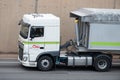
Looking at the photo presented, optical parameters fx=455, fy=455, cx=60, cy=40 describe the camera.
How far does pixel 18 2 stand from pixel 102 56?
8.49m

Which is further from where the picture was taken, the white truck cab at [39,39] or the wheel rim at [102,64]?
the wheel rim at [102,64]

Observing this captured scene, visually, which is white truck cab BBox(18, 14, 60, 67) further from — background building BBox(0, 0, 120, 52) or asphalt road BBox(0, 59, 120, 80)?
background building BBox(0, 0, 120, 52)

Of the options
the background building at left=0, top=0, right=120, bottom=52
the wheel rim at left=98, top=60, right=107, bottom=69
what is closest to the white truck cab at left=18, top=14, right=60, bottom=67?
the wheel rim at left=98, top=60, right=107, bottom=69

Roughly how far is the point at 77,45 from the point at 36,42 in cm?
238

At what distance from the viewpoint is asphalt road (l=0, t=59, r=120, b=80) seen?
21216 mm

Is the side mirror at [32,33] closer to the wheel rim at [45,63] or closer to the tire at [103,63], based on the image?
the wheel rim at [45,63]

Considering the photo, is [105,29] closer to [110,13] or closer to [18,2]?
[110,13]

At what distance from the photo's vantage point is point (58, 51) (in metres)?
23.4

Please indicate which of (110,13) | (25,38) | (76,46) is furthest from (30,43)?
(110,13)

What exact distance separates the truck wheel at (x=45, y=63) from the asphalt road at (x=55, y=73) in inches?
11.8

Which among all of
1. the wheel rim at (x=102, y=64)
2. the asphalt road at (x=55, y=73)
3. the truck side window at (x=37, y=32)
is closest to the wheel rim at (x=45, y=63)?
the asphalt road at (x=55, y=73)

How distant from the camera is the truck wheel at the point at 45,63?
23.3 metres

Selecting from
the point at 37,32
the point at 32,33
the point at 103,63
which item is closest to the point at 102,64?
the point at 103,63

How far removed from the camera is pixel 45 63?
23.4 m
